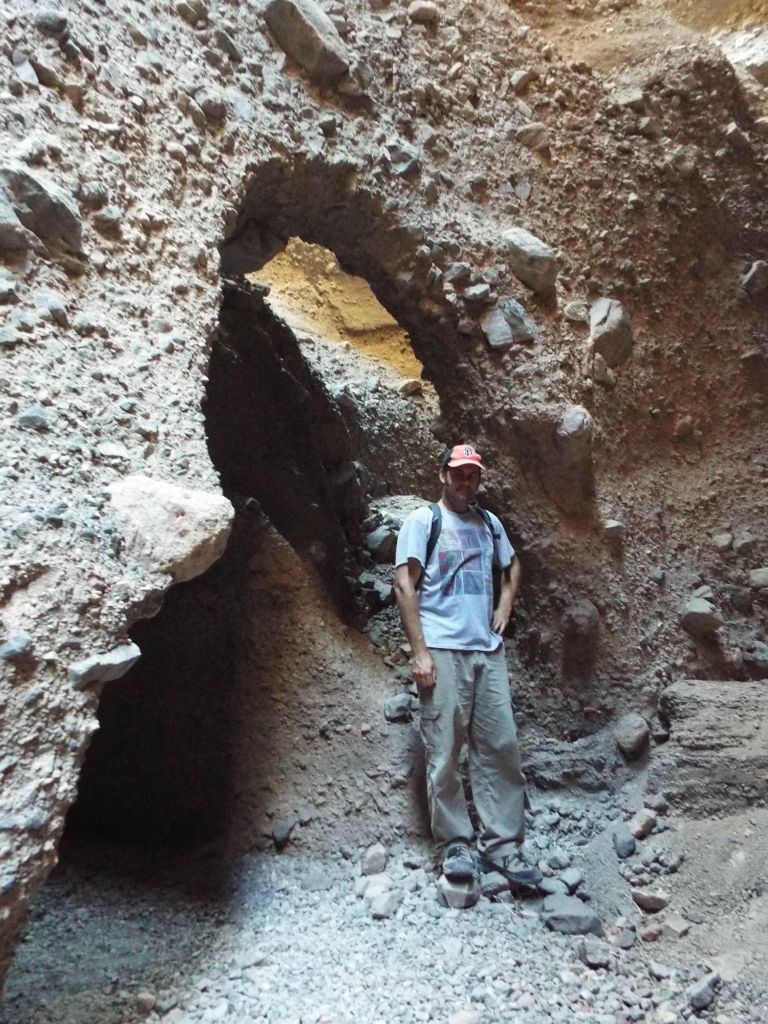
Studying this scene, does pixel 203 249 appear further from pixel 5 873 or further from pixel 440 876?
pixel 440 876

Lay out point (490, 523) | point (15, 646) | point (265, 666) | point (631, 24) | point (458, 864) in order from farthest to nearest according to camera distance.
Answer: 1. point (631, 24)
2. point (265, 666)
3. point (490, 523)
4. point (458, 864)
5. point (15, 646)

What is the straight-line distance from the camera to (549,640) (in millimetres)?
3482

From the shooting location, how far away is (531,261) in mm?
3635

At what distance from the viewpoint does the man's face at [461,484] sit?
3.05 meters

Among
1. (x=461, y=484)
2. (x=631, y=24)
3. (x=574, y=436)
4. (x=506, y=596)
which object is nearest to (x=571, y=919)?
(x=506, y=596)

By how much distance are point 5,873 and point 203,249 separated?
198 centimetres

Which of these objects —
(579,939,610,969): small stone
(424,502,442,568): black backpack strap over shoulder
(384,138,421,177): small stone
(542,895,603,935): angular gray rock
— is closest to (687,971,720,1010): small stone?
(579,939,610,969): small stone

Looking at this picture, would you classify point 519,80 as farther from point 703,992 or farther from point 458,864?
point 703,992

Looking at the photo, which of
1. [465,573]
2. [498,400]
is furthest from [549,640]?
[498,400]

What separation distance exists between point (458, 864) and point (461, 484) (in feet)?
4.54

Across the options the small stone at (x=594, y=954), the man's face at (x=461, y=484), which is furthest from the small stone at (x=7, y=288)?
the small stone at (x=594, y=954)

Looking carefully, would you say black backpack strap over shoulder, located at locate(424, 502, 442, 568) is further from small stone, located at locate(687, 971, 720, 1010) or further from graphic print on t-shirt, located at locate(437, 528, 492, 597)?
small stone, located at locate(687, 971, 720, 1010)

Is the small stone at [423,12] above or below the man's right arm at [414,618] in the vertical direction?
above

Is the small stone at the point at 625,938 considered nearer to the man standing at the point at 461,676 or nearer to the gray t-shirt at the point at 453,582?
the man standing at the point at 461,676
